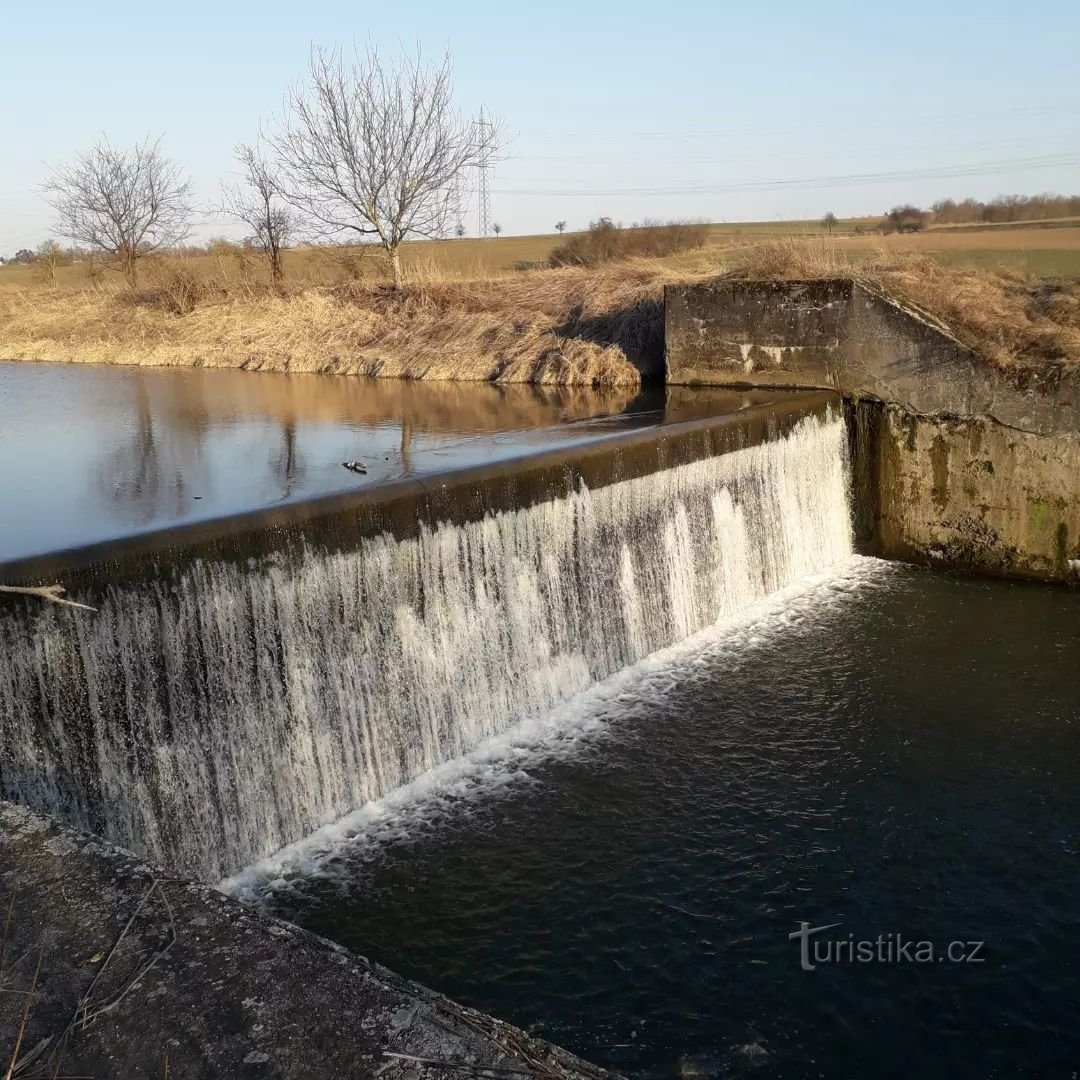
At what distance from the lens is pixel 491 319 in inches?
662

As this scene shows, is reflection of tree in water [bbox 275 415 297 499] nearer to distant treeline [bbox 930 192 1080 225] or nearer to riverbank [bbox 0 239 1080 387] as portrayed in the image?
riverbank [bbox 0 239 1080 387]

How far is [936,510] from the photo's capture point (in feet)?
33.6

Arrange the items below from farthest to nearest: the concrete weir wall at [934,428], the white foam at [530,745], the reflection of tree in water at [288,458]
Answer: the concrete weir wall at [934,428] → the reflection of tree in water at [288,458] → the white foam at [530,745]

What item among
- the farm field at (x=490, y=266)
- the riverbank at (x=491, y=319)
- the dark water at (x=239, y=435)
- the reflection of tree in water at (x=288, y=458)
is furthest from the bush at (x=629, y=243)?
the reflection of tree in water at (x=288, y=458)

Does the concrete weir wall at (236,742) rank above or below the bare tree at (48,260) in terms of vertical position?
below

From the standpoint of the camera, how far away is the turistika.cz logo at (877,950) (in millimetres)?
4359

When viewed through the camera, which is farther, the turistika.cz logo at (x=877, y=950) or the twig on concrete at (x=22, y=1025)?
the turistika.cz logo at (x=877, y=950)

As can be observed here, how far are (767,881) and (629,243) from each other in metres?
23.7

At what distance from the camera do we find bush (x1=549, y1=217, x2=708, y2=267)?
24469mm

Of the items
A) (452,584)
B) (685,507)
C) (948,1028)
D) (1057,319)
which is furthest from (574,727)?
(1057,319)

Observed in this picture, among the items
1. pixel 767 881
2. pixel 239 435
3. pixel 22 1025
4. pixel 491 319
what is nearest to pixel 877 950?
pixel 767 881

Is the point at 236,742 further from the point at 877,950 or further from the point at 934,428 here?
the point at 934,428

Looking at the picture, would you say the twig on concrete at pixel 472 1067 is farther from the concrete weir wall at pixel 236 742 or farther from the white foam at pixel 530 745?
the white foam at pixel 530 745

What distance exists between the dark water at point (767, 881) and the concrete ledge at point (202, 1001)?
178cm
